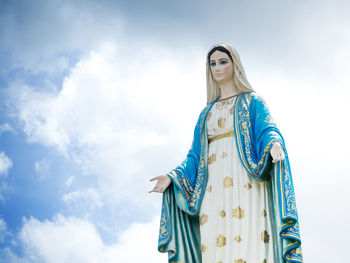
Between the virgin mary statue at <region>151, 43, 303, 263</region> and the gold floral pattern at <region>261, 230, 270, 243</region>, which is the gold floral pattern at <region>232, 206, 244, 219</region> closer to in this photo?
the virgin mary statue at <region>151, 43, 303, 263</region>

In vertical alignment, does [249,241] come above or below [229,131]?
below

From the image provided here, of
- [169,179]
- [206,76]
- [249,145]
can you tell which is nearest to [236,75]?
[206,76]

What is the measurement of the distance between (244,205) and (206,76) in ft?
9.53

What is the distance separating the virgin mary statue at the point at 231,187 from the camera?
8.72m

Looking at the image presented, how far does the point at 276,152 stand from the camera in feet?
28.8

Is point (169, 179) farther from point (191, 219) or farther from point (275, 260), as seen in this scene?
Answer: point (275, 260)

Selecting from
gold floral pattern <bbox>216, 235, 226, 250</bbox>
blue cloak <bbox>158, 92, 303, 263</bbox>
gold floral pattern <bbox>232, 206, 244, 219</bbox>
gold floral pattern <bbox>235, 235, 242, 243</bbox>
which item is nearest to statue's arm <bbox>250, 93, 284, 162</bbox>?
blue cloak <bbox>158, 92, 303, 263</bbox>

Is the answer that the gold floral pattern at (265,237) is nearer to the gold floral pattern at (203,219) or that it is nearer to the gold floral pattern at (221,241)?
the gold floral pattern at (221,241)

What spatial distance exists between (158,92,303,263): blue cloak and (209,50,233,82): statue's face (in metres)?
0.47

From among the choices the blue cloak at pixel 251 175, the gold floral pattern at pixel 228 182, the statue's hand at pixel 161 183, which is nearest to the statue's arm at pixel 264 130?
the blue cloak at pixel 251 175

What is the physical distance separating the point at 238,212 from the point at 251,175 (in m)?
0.62

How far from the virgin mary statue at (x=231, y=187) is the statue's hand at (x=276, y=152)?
0.7 inches

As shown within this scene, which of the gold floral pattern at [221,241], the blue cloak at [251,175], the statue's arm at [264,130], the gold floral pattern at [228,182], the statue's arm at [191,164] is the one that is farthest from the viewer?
the statue's arm at [191,164]

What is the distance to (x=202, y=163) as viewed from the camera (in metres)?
9.94
